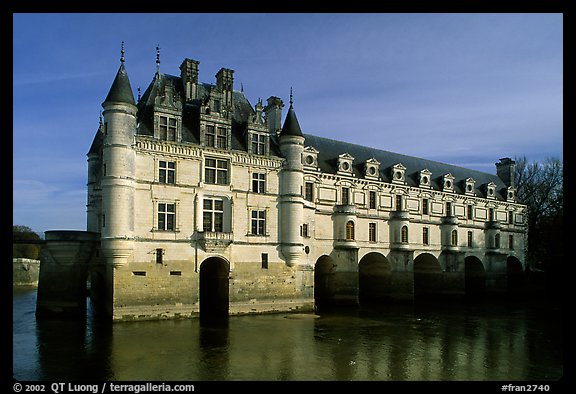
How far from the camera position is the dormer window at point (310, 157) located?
34.0 metres

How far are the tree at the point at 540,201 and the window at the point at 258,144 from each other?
3397 cm

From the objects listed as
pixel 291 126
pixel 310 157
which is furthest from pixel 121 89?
pixel 310 157

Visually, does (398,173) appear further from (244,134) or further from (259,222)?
(244,134)

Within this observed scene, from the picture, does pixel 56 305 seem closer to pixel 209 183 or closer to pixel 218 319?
pixel 218 319

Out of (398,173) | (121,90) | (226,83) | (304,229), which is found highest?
(226,83)

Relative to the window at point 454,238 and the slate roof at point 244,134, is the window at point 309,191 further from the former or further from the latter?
the window at point 454,238

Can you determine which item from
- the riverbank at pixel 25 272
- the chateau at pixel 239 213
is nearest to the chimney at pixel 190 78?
the chateau at pixel 239 213

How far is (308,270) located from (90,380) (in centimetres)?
1952

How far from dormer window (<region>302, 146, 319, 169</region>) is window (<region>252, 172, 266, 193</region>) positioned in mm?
5298

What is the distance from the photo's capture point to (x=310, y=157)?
34281 mm

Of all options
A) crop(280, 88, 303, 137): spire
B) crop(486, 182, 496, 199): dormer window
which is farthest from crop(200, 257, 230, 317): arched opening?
crop(486, 182, 496, 199): dormer window

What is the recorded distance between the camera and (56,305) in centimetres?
2559

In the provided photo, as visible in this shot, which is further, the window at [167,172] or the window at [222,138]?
the window at [222,138]

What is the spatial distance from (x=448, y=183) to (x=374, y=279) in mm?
13400
